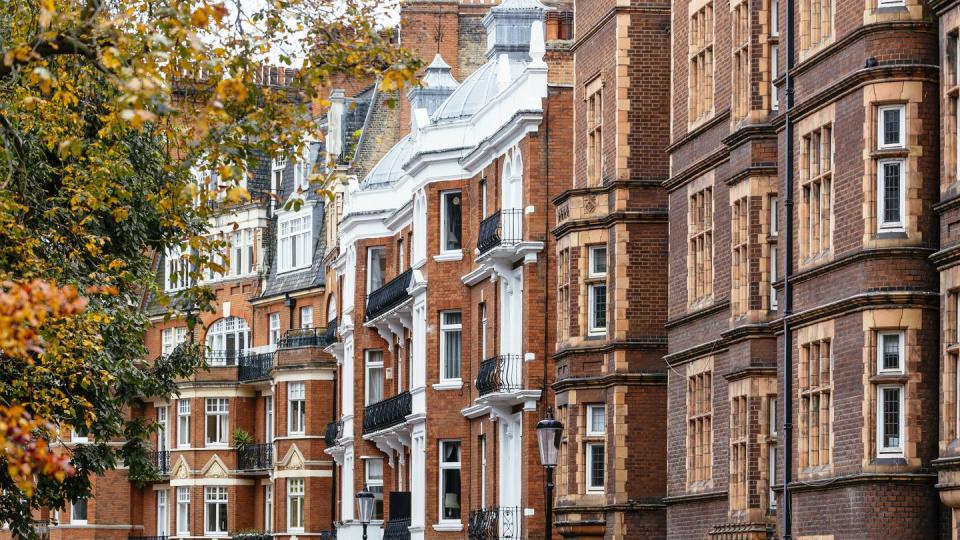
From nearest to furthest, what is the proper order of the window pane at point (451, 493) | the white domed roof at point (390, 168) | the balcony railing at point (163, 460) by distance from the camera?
1. the window pane at point (451, 493)
2. the white domed roof at point (390, 168)
3. the balcony railing at point (163, 460)

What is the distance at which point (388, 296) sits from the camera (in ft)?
196

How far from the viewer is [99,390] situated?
33.2 meters

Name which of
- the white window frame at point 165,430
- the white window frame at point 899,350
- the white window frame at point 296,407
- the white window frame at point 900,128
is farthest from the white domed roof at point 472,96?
the white window frame at point 165,430

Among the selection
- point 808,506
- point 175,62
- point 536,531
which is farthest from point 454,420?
point 175,62

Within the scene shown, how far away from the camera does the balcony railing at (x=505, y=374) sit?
46250 mm

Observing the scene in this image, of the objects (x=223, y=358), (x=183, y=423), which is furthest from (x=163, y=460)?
(x=223, y=358)

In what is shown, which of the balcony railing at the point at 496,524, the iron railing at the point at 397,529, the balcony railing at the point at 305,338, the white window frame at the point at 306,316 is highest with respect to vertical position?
the white window frame at the point at 306,316

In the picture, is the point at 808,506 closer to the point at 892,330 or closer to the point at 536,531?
the point at 892,330

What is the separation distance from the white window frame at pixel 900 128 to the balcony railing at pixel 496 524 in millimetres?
20166

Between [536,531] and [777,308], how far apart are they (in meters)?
14.4

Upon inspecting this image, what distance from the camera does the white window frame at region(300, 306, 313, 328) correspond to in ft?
258

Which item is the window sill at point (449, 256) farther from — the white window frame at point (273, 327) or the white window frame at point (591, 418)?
the white window frame at point (273, 327)

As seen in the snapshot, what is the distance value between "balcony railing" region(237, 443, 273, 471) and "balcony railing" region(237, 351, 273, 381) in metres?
2.65

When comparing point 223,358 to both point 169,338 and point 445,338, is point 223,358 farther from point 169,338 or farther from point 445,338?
point 445,338
